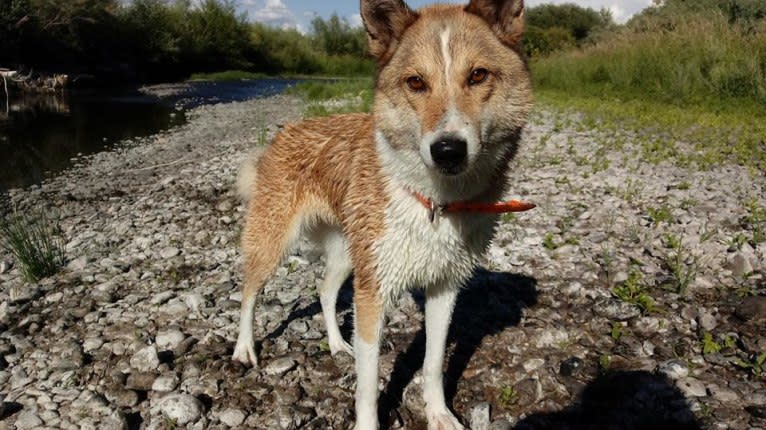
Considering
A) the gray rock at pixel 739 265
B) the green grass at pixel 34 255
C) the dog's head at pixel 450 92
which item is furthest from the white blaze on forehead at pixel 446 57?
the green grass at pixel 34 255

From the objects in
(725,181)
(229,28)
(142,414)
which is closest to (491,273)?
(142,414)

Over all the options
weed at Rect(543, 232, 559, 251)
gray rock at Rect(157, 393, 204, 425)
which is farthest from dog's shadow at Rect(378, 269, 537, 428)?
gray rock at Rect(157, 393, 204, 425)

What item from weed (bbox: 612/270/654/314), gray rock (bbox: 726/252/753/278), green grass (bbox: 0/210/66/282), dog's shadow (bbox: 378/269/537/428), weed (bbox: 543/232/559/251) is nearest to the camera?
dog's shadow (bbox: 378/269/537/428)

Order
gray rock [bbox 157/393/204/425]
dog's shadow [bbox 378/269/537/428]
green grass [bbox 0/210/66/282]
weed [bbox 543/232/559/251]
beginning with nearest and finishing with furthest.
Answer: gray rock [bbox 157/393/204/425]
dog's shadow [bbox 378/269/537/428]
green grass [bbox 0/210/66/282]
weed [bbox 543/232/559/251]

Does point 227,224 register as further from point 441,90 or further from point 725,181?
point 725,181

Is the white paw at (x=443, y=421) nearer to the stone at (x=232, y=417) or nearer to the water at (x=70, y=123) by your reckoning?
the stone at (x=232, y=417)

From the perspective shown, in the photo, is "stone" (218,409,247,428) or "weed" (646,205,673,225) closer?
"stone" (218,409,247,428)

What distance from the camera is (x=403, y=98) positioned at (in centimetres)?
298

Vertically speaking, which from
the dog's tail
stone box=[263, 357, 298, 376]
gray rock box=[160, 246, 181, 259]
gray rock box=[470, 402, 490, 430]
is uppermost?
the dog's tail

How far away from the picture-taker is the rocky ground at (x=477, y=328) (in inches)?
130

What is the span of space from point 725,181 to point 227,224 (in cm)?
701

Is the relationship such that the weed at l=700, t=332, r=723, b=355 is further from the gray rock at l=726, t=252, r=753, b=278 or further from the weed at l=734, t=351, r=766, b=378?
the gray rock at l=726, t=252, r=753, b=278

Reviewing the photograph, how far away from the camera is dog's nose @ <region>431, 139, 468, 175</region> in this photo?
2561 mm

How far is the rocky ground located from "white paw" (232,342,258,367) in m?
0.08
